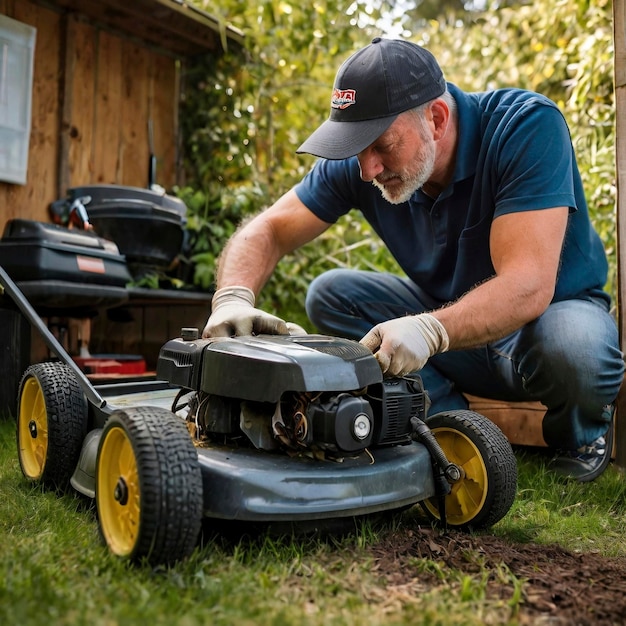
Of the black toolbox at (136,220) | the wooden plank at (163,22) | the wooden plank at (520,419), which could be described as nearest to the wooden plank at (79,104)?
the wooden plank at (163,22)

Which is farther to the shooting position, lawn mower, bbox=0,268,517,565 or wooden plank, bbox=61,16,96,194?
wooden plank, bbox=61,16,96,194

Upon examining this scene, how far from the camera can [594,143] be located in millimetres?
3863

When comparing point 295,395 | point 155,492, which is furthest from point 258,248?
point 155,492

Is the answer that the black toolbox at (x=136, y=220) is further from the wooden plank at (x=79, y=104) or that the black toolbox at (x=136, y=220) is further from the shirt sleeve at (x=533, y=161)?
the shirt sleeve at (x=533, y=161)

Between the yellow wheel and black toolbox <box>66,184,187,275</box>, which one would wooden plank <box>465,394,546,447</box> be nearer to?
the yellow wheel

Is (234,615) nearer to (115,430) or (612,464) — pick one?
(115,430)

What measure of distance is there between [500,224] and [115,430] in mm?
1133

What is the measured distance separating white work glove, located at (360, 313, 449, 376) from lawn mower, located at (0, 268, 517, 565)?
1.5 inches

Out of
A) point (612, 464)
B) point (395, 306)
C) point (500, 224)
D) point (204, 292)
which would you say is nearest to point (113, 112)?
point (204, 292)

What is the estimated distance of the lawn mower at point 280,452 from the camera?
4.47ft

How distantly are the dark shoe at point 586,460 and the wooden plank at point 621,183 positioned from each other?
2.3 inches

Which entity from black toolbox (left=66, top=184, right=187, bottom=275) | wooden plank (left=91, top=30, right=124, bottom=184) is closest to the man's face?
black toolbox (left=66, top=184, right=187, bottom=275)

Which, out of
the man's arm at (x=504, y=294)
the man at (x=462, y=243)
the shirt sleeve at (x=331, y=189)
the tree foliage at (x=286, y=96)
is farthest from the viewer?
the tree foliage at (x=286, y=96)

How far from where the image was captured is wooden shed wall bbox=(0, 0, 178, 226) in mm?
3902
